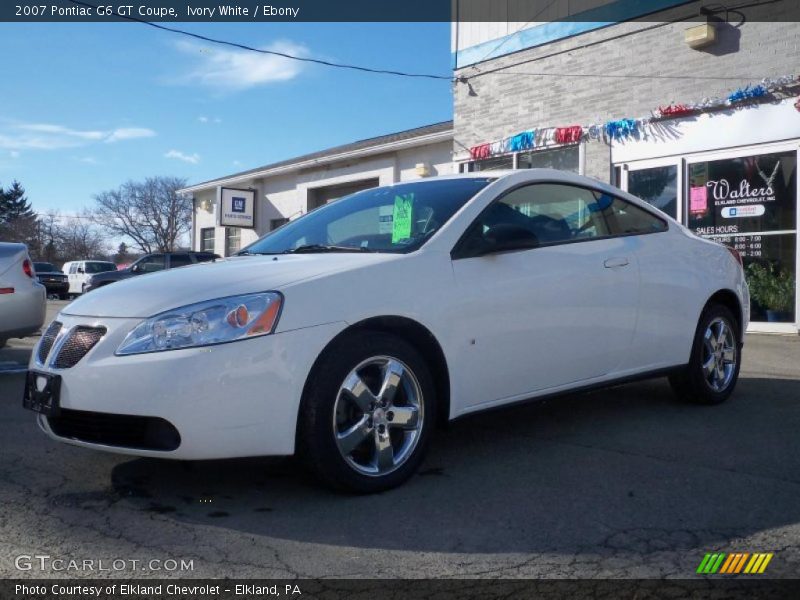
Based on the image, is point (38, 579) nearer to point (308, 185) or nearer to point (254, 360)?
point (254, 360)

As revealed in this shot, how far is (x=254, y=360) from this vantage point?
10.8 feet

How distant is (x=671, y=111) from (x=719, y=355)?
260 inches

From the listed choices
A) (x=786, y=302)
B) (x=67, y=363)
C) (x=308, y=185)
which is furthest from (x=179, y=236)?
(x=67, y=363)

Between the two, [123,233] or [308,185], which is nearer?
[308,185]

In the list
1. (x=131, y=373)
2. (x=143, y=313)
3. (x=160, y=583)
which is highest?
(x=143, y=313)

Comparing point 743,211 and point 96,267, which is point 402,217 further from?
point 96,267

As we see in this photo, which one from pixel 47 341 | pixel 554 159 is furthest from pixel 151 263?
pixel 47 341

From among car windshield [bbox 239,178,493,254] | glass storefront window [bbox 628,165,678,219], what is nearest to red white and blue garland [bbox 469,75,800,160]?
glass storefront window [bbox 628,165,678,219]

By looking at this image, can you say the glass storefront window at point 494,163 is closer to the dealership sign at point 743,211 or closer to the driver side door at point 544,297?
the dealership sign at point 743,211

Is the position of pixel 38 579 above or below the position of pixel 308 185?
below

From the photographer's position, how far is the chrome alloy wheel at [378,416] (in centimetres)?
354

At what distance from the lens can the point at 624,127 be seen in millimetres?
11867

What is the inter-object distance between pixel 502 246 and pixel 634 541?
1595 mm

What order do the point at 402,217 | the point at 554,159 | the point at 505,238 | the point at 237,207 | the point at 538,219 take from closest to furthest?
the point at 505,238 < the point at 402,217 < the point at 538,219 < the point at 554,159 < the point at 237,207
